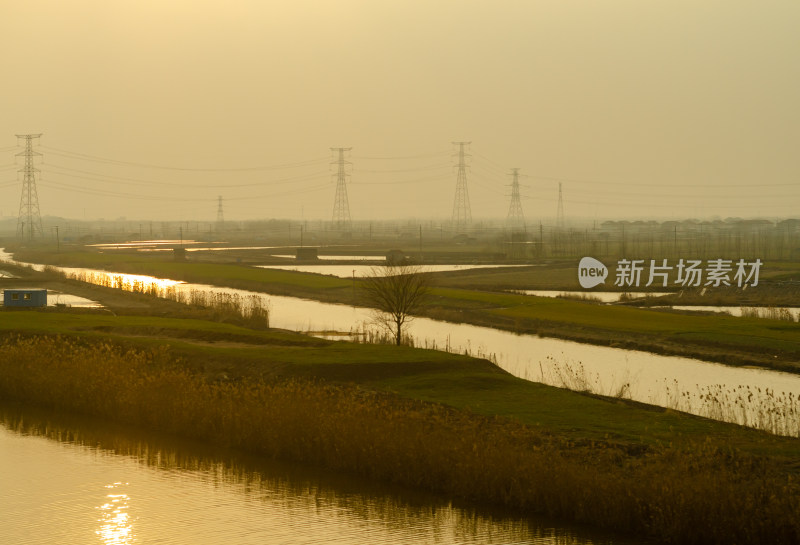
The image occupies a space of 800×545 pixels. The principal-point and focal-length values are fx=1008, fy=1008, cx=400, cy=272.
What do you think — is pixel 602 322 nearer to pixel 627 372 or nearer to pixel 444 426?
pixel 627 372

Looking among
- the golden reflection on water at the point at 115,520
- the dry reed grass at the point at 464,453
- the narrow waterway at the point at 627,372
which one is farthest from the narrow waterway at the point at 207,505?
the narrow waterway at the point at 627,372

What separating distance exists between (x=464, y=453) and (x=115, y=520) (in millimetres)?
5301

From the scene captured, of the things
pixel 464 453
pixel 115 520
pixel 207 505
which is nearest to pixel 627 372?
pixel 464 453

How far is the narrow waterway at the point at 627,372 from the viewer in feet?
69.7

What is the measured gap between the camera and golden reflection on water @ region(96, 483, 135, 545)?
13922 mm

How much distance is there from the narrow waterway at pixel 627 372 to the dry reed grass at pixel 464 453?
5.10 meters

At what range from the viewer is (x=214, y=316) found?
3906cm

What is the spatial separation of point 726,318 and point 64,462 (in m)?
29.0

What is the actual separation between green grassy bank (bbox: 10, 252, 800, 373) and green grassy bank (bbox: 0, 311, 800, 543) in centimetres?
1071

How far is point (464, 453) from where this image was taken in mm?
15547

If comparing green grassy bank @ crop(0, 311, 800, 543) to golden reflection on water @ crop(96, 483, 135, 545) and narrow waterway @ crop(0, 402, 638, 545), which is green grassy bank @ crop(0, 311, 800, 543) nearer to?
narrow waterway @ crop(0, 402, 638, 545)

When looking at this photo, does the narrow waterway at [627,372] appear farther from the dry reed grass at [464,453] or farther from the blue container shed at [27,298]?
the blue container shed at [27,298]

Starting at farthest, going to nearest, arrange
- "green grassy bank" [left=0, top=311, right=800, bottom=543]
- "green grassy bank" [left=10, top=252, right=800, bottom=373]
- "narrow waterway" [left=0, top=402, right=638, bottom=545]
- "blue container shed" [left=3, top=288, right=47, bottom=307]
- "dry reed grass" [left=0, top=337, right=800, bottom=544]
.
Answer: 1. "blue container shed" [left=3, top=288, right=47, bottom=307]
2. "green grassy bank" [left=10, top=252, right=800, bottom=373]
3. "narrow waterway" [left=0, top=402, right=638, bottom=545]
4. "green grassy bank" [left=0, top=311, right=800, bottom=543]
5. "dry reed grass" [left=0, top=337, right=800, bottom=544]

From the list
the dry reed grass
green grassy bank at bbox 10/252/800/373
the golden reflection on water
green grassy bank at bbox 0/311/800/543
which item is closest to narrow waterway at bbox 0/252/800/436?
green grassy bank at bbox 10/252/800/373
